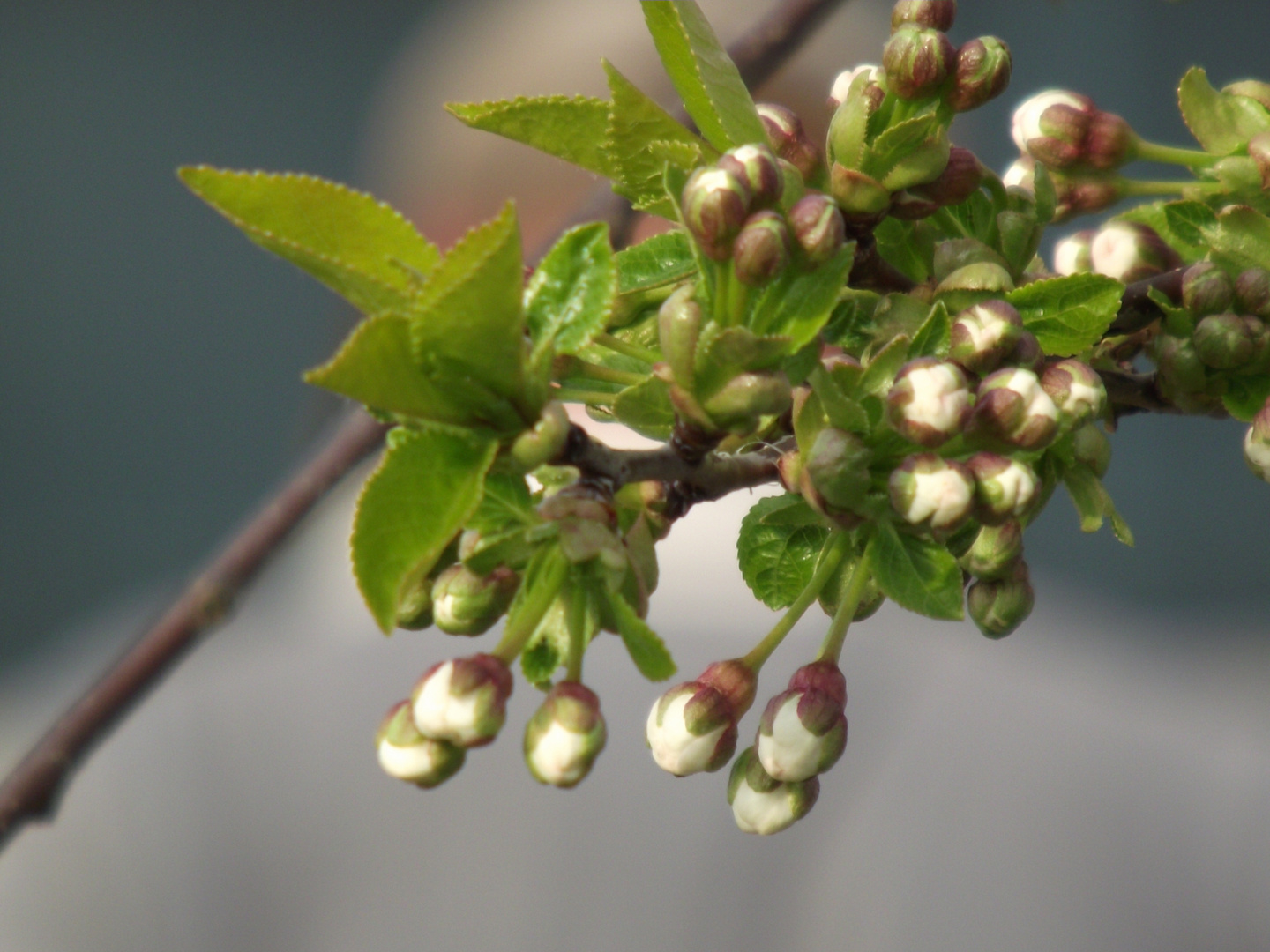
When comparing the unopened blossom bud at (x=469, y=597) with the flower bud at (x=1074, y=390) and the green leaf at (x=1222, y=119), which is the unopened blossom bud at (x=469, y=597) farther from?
the green leaf at (x=1222, y=119)

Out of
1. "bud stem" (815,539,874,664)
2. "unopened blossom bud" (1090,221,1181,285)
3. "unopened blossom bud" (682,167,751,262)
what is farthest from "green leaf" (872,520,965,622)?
"unopened blossom bud" (1090,221,1181,285)

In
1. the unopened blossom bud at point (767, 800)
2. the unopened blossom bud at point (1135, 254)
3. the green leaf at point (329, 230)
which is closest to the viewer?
the green leaf at point (329, 230)

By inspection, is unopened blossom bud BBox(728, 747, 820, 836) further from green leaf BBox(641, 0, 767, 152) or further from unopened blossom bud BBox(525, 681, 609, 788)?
green leaf BBox(641, 0, 767, 152)

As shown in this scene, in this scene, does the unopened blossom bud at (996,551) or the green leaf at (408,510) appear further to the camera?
the unopened blossom bud at (996,551)

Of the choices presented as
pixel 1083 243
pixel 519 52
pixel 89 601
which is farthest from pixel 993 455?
pixel 89 601

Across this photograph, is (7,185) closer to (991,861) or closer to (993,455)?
(991,861)

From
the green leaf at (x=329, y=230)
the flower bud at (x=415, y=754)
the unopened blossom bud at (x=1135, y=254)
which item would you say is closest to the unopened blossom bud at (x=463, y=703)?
the flower bud at (x=415, y=754)
